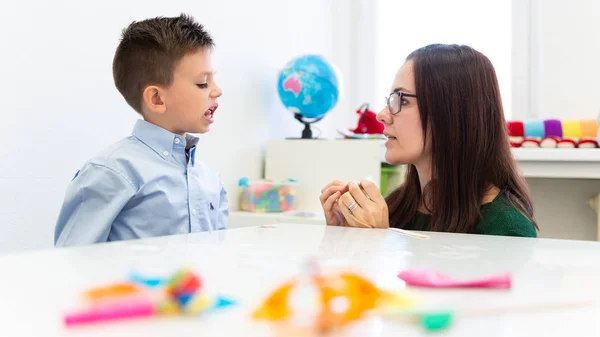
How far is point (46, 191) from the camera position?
1.52 metres

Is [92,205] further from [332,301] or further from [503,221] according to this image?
[332,301]

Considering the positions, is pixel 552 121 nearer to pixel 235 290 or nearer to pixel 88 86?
pixel 88 86

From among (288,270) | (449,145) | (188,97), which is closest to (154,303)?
(288,270)

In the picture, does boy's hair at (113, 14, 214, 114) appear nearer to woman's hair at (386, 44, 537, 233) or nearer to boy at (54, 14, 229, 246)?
boy at (54, 14, 229, 246)

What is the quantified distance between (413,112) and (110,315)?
0.97m

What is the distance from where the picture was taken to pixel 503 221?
3.53ft

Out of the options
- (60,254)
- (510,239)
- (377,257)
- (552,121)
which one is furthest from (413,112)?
(552,121)

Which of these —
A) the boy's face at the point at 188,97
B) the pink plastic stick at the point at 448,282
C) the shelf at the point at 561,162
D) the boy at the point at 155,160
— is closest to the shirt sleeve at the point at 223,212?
the boy at the point at 155,160

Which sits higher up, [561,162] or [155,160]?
[155,160]

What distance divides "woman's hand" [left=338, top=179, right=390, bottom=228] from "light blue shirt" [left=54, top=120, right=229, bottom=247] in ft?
1.19

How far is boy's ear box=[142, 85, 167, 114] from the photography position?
1.43m

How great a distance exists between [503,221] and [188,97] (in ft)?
2.47

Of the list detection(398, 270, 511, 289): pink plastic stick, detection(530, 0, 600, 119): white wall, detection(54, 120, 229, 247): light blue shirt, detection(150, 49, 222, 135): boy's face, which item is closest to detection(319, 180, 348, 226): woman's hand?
detection(54, 120, 229, 247): light blue shirt

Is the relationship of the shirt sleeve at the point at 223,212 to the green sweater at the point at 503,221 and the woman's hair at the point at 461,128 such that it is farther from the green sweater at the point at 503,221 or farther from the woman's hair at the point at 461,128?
the green sweater at the point at 503,221
